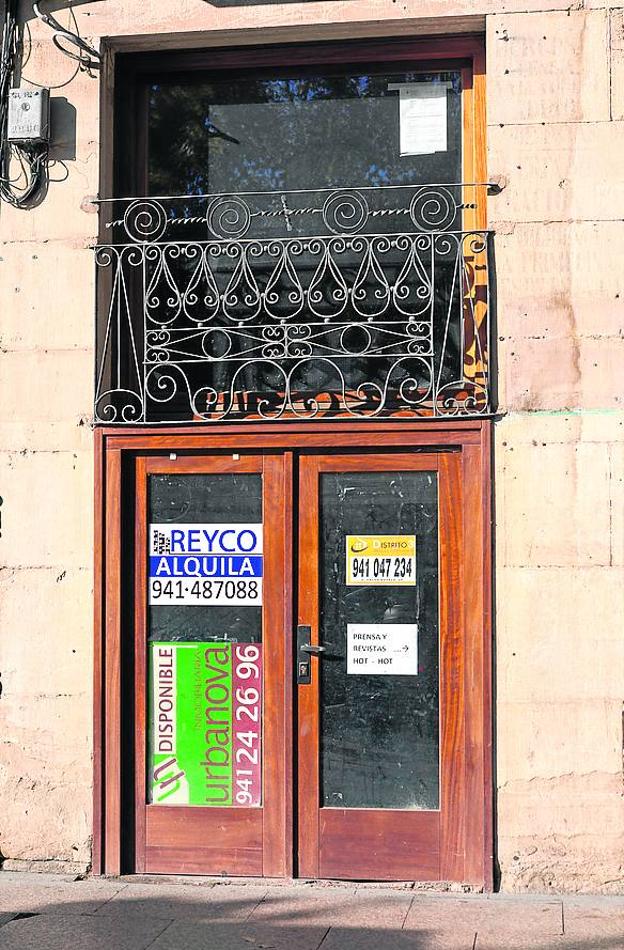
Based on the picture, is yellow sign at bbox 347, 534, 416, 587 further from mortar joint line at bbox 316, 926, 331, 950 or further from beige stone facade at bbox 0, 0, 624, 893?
mortar joint line at bbox 316, 926, 331, 950

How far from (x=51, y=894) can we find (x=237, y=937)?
4.12ft

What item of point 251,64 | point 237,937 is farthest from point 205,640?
point 251,64

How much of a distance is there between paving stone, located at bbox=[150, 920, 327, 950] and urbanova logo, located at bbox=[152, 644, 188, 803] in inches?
36.7

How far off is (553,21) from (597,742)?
4.01 metres

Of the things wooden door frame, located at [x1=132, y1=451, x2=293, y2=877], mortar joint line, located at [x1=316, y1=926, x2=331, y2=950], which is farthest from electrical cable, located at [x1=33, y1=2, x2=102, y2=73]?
mortar joint line, located at [x1=316, y1=926, x2=331, y2=950]

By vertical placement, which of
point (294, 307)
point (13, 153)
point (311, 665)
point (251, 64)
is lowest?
point (311, 665)

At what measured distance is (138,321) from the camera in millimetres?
7262

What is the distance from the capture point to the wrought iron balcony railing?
6.85 metres

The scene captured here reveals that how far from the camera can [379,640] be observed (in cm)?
673

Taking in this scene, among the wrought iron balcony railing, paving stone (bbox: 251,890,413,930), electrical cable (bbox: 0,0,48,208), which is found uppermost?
electrical cable (bbox: 0,0,48,208)

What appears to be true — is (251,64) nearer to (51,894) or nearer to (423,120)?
(423,120)

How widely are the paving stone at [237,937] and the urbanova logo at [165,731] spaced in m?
0.93

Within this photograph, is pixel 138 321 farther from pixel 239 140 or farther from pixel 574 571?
pixel 574 571

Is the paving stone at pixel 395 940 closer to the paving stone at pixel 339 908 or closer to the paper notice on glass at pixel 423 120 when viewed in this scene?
the paving stone at pixel 339 908
